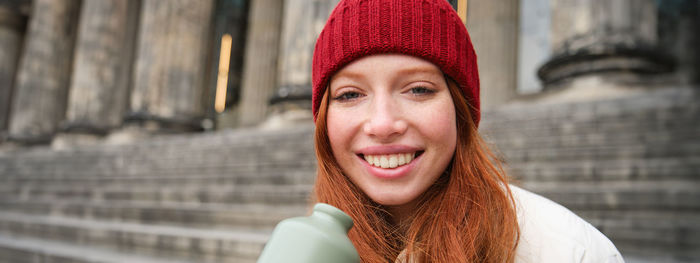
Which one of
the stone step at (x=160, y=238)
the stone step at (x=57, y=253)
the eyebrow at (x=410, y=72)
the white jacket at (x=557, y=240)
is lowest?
the stone step at (x=57, y=253)

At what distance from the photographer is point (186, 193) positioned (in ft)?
16.0

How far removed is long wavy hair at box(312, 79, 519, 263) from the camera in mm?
839

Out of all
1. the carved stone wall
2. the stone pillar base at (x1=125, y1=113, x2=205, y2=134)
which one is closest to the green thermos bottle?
the stone pillar base at (x1=125, y1=113, x2=205, y2=134)

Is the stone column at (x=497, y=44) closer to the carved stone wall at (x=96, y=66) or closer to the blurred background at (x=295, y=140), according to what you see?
the blurred background at (x=295, y=140)

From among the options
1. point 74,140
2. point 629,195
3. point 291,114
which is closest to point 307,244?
point 629,195

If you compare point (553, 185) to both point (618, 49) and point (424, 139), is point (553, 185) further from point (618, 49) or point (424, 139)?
point (618, 49)

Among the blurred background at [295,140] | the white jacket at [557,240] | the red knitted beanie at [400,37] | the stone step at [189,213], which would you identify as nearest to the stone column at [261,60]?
the blurred background at [295,140]

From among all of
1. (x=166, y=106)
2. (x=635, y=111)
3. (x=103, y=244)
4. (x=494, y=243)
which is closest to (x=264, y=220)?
(x=103, y=244)

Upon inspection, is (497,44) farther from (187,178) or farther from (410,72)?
(410,72)

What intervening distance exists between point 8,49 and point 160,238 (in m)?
18.1

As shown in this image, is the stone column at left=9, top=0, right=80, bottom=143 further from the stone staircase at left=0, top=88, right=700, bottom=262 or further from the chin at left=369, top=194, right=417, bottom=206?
the chin at left=369, top=194, right=417, bottom=206

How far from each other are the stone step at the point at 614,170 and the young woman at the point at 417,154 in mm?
2057

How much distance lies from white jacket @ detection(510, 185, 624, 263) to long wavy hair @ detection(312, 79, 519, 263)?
35 millimetres

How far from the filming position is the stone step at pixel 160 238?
3.25 metres
